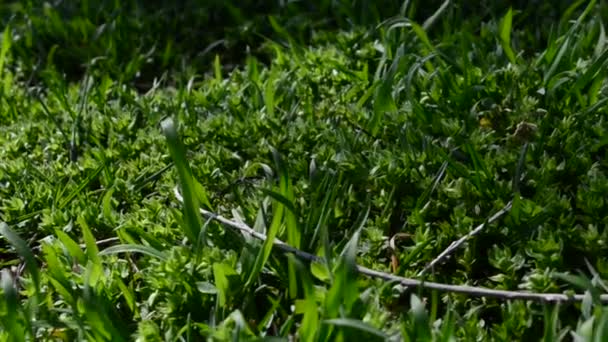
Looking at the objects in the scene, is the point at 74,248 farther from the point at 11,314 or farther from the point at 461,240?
the point at 461,240

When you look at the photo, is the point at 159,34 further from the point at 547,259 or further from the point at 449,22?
the point at 547,259

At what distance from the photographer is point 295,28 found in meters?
3.45

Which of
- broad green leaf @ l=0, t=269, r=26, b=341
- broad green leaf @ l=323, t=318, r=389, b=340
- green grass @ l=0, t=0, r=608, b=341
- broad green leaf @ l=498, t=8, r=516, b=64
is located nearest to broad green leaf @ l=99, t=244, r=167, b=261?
green grass @ l=0, t=0, r=608, b=341

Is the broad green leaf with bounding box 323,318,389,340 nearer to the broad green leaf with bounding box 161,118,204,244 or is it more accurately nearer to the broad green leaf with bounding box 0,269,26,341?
the broad green leaf with bounding box 161,118,204,244

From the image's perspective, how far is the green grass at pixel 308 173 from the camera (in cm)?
205

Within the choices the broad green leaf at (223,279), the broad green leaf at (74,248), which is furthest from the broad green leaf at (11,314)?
the broad green leaf at (223,279)

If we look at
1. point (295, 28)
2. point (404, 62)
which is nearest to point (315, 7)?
point (295, 28)

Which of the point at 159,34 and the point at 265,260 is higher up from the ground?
the point at 159,34

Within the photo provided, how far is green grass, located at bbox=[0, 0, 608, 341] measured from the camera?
2053mm

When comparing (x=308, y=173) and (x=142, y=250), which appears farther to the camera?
(x=308, y=173)

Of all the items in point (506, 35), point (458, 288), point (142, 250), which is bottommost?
point (458, 288)

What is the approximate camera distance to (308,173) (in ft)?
8.30

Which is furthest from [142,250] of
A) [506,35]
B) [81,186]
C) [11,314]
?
[506,35]

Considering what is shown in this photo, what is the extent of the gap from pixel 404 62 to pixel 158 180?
29.3 inches
